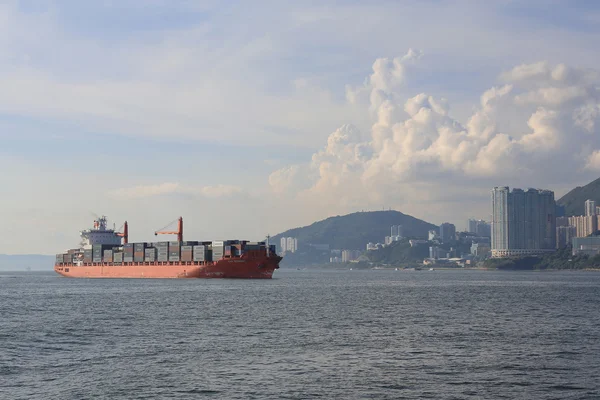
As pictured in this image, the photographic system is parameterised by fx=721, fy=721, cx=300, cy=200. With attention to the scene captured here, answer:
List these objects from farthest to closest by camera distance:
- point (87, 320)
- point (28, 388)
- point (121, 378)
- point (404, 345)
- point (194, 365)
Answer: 1. point (87, 320)
2. point (404, 345)
3. point (194, 365)
4. point (121, 378)
5. point (28, 388)

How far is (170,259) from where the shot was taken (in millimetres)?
167500

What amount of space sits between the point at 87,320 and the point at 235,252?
279ft

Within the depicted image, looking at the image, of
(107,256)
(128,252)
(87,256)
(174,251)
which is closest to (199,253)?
(174,251)

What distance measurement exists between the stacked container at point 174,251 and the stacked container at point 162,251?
1.37 m

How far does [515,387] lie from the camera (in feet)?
122

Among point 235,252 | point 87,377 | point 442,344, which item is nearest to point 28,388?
point 87,377

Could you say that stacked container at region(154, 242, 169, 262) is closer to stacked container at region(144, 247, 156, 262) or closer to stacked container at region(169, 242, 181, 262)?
stacked container at region(144, 247, 156, 262)

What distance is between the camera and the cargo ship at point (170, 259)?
154250 mm

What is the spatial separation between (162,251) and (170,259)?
11.6 ft

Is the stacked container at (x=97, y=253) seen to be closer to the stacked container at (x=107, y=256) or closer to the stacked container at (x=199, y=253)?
the stacked container at (x=107, y=256)

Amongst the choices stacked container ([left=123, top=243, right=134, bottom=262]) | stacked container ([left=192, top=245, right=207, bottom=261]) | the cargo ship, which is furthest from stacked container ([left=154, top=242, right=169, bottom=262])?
stacked container ([left=192, top=245, right=207, bottom=261])

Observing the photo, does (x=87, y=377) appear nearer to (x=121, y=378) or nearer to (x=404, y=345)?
(x=121, y=378)

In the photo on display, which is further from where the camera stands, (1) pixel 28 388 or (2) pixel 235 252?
(2) pixel 235 252

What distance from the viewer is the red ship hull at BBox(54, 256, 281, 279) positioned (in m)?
154
